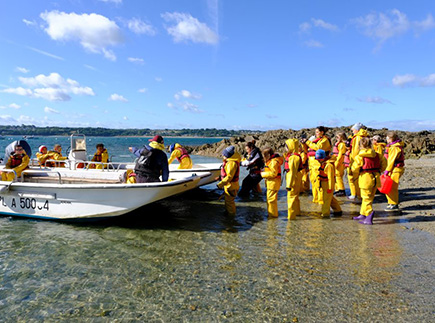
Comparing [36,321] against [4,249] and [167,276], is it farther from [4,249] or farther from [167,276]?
[4,249]

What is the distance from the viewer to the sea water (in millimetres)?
3605

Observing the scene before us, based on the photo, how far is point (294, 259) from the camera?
195 inches

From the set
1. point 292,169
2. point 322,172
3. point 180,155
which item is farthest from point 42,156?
point 322,172

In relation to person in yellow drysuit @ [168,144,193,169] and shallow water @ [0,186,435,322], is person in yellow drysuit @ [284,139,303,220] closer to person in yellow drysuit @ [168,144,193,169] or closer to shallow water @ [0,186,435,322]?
shallow water @ [0,186,435,322]

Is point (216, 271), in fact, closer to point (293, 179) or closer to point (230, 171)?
point (230, 171)

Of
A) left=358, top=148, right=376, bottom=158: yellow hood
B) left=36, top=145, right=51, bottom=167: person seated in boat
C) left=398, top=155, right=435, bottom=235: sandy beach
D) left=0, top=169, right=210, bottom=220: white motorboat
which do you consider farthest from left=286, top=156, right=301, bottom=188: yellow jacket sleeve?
left=36, top=145, right=51, bottom=167: person seated in boat

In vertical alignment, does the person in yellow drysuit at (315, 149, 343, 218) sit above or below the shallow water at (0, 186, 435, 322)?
above

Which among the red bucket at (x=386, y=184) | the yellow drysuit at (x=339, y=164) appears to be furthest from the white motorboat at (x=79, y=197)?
the red bucket at (x=386, y=184)

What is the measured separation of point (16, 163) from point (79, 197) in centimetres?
233

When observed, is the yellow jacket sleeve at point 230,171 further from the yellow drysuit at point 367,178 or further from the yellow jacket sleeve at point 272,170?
the yellow drysuit at point 367,178

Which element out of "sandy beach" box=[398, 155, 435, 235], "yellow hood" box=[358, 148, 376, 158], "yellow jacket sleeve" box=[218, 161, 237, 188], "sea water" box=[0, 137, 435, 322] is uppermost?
"yellow hood" box=[358, 148, 376, 158]

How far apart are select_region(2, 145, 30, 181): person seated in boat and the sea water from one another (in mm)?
1219

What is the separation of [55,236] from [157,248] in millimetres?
2266

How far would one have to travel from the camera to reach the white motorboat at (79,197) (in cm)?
652
